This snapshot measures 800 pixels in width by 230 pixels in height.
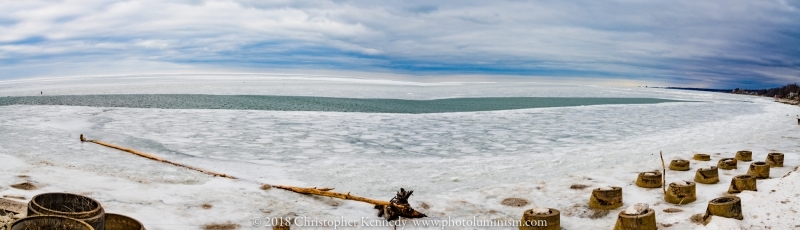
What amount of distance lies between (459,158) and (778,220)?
2532mm

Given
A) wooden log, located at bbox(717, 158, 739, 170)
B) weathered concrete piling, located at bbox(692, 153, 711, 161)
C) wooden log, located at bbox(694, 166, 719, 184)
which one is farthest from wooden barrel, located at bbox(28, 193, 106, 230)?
weathered concrete piling, located at bbox(692, 153, 711, 161)

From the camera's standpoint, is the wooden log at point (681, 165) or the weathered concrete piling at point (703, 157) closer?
the wooden log at point (681, 165)

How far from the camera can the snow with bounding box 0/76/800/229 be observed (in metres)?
2.71

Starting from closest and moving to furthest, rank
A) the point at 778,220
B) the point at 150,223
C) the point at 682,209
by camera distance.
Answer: the point at 778,220 < the point at 150,223 < the point at 682,209

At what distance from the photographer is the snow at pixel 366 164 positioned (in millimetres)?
2705

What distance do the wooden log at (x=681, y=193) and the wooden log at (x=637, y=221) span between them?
60 centimetres

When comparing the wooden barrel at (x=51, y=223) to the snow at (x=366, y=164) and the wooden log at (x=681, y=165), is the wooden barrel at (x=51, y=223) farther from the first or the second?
the wooden log at (x=681, y=165)

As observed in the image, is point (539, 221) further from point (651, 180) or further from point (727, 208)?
point (651, 180)

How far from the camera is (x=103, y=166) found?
3.76 meters

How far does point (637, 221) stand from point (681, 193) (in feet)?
2.39

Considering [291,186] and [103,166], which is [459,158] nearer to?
[291,186]

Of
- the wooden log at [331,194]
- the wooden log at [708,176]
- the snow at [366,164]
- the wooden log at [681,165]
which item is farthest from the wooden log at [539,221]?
the wooden log at [681,165]

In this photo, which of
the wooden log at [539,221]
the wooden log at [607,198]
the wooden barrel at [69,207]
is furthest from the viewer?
the wooden log at [607,198]

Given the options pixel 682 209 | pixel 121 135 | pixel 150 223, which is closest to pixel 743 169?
pixel 682 209
